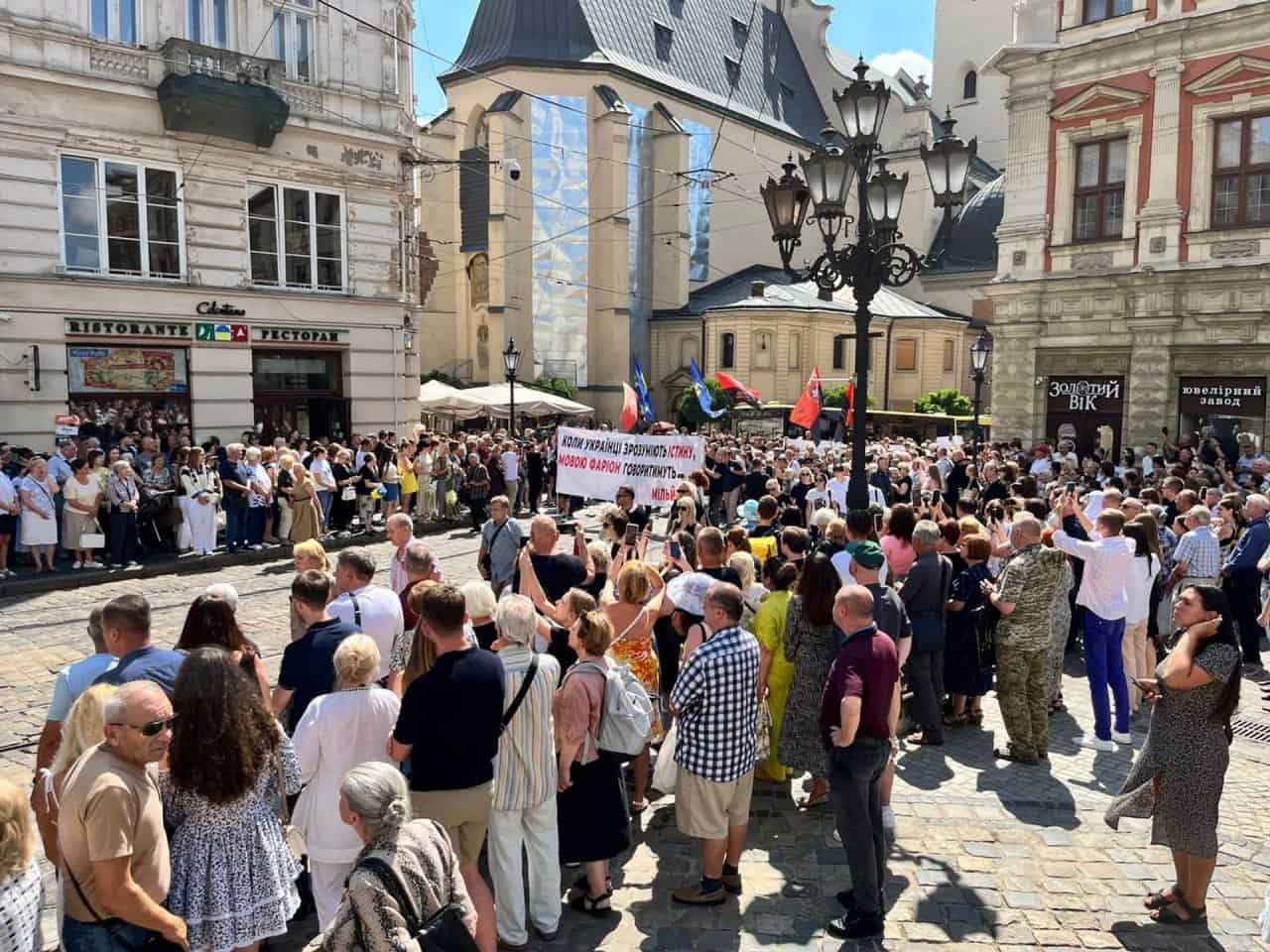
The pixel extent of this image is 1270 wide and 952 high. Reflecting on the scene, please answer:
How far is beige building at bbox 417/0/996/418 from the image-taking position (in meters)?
46.3

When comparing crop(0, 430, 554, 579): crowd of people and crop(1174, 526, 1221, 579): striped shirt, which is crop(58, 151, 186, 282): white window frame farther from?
crop(1174, 526, 1221, 579): striped shirt

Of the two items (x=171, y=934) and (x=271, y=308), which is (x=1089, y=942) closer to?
(x=171, y=934)

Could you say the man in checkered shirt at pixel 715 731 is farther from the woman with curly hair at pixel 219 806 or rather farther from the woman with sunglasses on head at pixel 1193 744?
the woman with curly hair at pixel 219 806

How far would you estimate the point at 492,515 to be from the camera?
8.88 metres

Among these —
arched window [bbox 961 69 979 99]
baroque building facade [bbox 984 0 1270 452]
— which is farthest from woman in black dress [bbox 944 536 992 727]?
arched window [bbox 961 69 979 99]

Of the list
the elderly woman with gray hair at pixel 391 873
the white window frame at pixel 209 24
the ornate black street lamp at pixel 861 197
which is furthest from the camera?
the white window frame at pixel 209 24

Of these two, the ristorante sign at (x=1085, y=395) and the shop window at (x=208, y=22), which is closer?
the shop window at (x=208, y=22)

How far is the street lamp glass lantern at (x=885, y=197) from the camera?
31.2ft

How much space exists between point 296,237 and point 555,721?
65.2ft

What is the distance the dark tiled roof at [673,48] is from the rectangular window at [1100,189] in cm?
2850

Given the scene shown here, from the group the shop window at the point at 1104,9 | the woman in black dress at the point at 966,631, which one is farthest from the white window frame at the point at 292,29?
the woman in black dress at the point at 966,631

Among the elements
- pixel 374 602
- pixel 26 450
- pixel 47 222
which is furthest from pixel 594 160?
pixel 374 602

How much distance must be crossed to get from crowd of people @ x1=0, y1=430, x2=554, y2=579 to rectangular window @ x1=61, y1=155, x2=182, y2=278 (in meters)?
3.69

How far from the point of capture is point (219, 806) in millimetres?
3660
